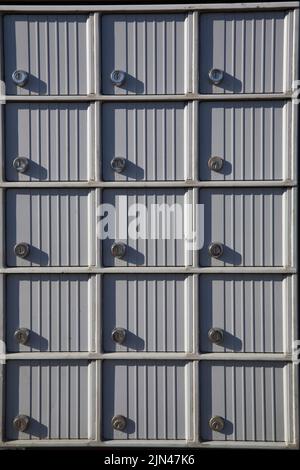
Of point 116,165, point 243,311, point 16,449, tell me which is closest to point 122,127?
point 116,165

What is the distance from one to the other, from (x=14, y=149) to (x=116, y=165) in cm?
98

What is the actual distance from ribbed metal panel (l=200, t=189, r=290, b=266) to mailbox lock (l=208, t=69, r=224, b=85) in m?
1.02

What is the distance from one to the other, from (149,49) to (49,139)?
49.6 inches

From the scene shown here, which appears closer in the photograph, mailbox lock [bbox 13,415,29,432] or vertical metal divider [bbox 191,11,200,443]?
vertical metal divider [bbox 191,11,200,443]

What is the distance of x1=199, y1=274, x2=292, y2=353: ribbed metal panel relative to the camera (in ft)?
14.9

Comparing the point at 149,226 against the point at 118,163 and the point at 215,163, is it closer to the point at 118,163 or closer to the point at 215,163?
the point at 118,163

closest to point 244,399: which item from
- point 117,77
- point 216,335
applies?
point 216,335

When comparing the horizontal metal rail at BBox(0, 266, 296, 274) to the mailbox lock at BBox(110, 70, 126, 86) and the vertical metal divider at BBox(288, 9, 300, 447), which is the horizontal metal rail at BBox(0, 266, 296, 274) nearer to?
the vertical metal divider at BBox(288, 9, 300, 447)

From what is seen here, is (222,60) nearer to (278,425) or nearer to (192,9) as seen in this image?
(192,9)

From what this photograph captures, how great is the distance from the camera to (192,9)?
14.5 ft

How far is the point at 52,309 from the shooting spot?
4562 mm

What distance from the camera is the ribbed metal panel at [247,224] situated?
14.8 ft

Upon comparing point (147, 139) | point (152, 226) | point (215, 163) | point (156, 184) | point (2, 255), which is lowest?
point (2, 255)

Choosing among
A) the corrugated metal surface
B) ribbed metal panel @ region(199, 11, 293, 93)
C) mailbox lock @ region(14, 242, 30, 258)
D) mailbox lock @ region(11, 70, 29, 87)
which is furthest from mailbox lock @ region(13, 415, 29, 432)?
ribbed metal panel @ region(199, 11, 293, 93)
